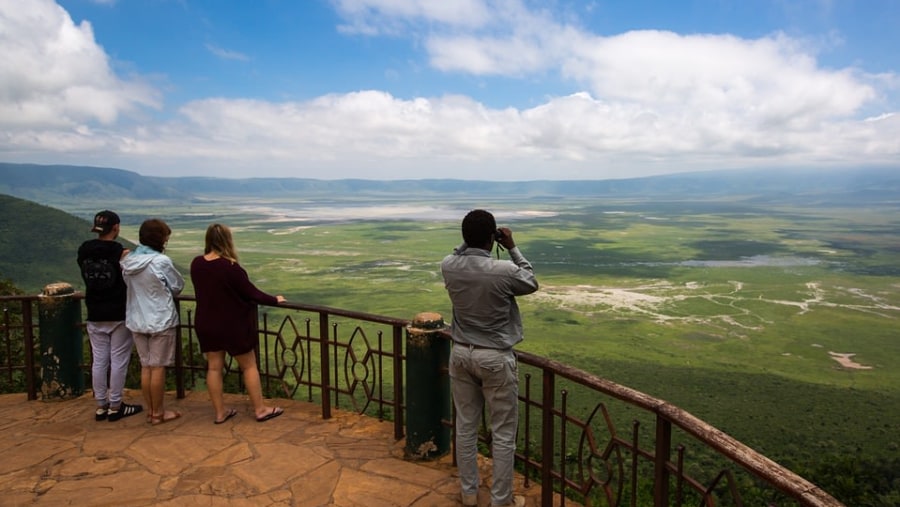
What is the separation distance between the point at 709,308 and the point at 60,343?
56.1 metres

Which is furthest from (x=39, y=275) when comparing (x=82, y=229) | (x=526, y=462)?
(x=526, y=462)

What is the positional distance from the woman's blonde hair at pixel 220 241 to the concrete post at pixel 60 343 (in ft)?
6.64

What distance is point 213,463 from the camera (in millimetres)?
4586

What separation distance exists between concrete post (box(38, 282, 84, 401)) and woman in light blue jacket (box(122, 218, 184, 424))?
3.76ft

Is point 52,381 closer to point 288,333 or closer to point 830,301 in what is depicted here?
point 288,333

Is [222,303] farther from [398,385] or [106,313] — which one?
[398,385]

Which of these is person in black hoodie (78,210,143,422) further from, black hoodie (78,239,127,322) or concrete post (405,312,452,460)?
concrete post (405,312,452,460)

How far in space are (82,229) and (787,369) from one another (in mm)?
78930

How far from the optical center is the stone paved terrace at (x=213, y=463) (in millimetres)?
4117

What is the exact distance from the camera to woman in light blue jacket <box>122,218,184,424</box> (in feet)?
16.3

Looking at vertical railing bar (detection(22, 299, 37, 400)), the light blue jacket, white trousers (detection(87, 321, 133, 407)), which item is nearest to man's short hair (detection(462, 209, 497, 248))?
the light blue jacket

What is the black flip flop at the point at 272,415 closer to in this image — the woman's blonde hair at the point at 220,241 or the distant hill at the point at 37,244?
the woman's blonde hair at the point at 220,241

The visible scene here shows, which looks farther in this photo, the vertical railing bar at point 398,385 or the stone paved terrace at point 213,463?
the vertical railing bar at point 398,385

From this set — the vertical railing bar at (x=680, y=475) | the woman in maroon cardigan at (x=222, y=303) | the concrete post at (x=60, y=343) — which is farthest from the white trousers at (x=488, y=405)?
the concrete post at (x=60, y=343)
